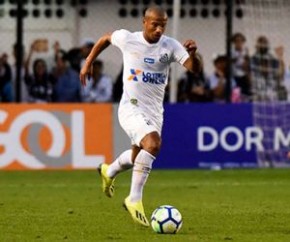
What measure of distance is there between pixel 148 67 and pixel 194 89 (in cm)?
1017

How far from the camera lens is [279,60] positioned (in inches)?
878

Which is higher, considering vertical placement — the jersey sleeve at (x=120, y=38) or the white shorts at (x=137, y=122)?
the jersey sleeve at (x=120, y=38)

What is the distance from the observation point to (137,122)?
476 inches

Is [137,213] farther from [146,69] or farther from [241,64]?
[241,64]

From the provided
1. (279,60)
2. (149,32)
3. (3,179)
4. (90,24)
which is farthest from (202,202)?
(90,24)

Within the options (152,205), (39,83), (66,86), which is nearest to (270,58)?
(66,86)

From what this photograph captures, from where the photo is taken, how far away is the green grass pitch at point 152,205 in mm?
10875

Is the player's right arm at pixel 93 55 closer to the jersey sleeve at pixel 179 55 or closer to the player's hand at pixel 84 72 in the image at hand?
the player's hand at pixel 84 72

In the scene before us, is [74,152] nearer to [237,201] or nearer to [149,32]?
[237,201]

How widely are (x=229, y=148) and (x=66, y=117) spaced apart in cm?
314

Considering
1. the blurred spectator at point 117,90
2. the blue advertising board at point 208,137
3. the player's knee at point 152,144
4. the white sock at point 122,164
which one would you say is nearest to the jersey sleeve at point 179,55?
the player's knee at point 152,144

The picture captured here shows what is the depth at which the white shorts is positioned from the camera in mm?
11977

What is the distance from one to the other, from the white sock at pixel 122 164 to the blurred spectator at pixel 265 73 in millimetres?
9091

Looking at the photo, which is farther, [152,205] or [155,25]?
[152,205]
